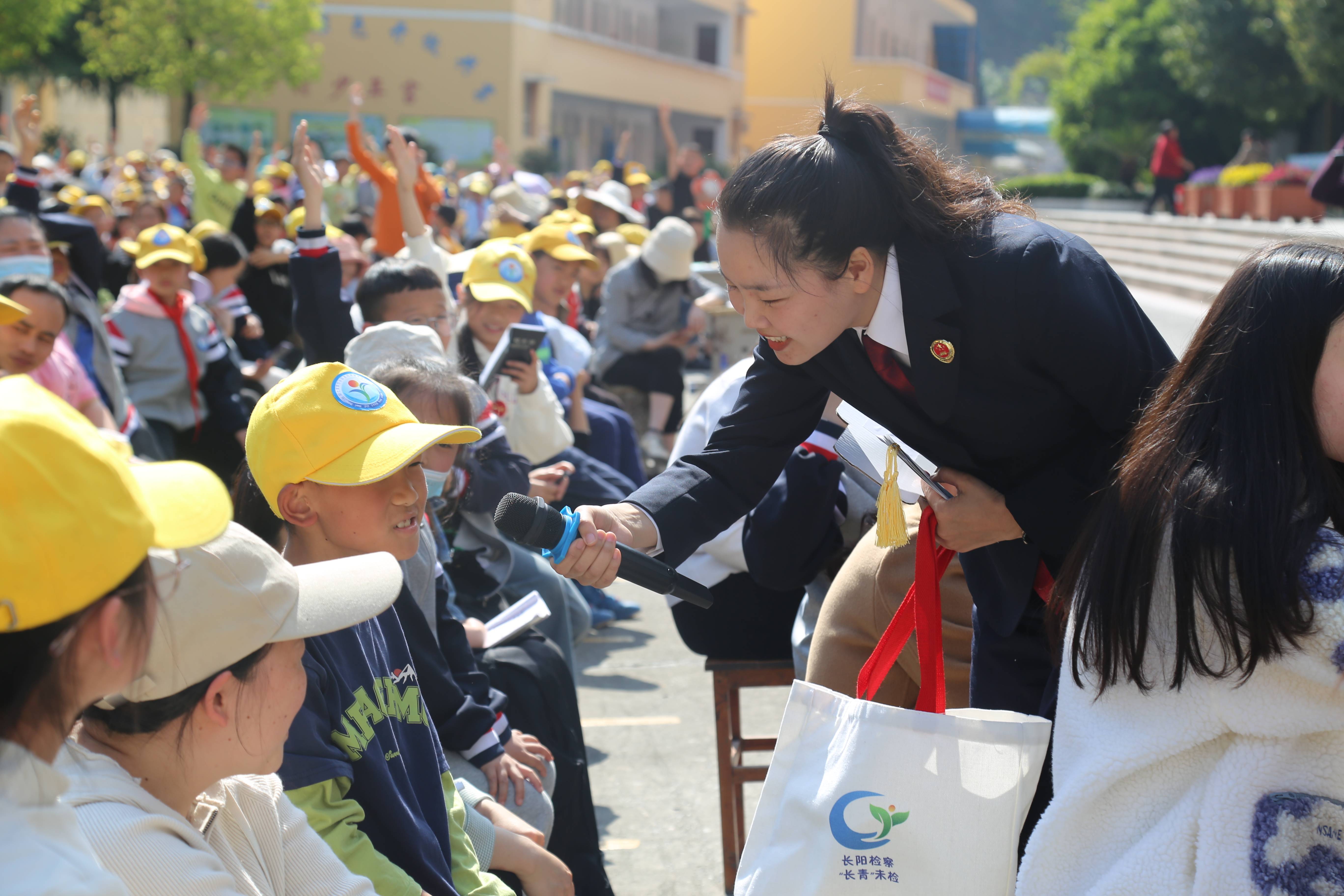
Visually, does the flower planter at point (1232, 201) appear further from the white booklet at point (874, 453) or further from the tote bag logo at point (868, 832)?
the tote bag logo at point (868, 832)

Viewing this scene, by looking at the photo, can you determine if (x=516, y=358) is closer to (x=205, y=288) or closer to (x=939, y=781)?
(x=939, y=781)

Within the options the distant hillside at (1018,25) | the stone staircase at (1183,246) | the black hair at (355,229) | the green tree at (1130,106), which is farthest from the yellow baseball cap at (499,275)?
the distant hillside at (1018,25)

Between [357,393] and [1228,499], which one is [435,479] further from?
[1228,499]

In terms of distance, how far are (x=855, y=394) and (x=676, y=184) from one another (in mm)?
10055

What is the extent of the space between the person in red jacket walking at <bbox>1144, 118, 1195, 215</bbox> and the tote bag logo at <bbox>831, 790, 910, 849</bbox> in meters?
22.7

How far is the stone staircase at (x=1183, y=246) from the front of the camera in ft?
48.1

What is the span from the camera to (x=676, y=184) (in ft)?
39.4

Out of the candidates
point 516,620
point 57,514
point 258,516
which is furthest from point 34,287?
point 57,514

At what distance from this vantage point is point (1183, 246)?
56.2ft

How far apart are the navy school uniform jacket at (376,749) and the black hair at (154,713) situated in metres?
0.45

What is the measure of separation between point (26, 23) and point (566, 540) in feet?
75.4

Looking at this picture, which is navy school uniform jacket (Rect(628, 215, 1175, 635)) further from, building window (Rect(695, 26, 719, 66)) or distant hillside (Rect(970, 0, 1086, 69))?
distant hillside (Rect(970, 0, 1086, 69))

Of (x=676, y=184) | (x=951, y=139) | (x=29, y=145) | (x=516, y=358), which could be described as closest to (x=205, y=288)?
(x=29, y=145)

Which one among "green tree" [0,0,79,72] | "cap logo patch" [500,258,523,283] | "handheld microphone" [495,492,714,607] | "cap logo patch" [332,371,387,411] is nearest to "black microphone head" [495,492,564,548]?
"handheld microphone" [495,492,714,607]
